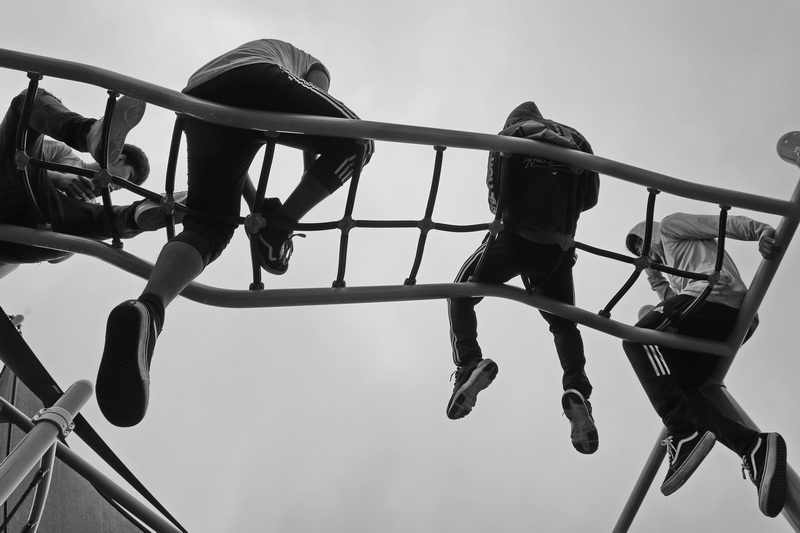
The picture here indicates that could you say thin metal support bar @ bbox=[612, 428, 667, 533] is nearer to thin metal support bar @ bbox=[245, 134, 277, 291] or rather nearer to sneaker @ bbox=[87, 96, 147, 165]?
thin metal support bar @ bbox=[245, 134, 277, 291]

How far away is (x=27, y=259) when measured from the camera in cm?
271

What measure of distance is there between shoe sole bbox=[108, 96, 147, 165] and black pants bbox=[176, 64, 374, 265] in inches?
5.7

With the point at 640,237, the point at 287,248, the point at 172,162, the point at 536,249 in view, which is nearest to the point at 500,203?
the point at 536,249

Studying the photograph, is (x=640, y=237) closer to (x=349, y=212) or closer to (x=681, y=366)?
(x=681, y=366)

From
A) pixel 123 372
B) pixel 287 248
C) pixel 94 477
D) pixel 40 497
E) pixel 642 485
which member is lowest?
pixel 40 497

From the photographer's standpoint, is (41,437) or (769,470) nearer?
(41,437)

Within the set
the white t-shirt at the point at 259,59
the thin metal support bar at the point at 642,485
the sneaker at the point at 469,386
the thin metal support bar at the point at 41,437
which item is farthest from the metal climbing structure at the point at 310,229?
the thin metal support bar at the point at 642,485

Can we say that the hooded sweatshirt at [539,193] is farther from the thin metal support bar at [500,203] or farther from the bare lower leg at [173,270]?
the bare lower leg at [173,270]

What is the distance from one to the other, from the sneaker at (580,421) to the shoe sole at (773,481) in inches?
20.7

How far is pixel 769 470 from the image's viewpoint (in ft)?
8.48

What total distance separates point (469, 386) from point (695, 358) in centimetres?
102

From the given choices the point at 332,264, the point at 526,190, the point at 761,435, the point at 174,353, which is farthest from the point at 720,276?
the point at 174,353

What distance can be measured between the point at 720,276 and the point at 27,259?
7.78 feet

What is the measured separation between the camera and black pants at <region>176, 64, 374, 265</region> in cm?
231
